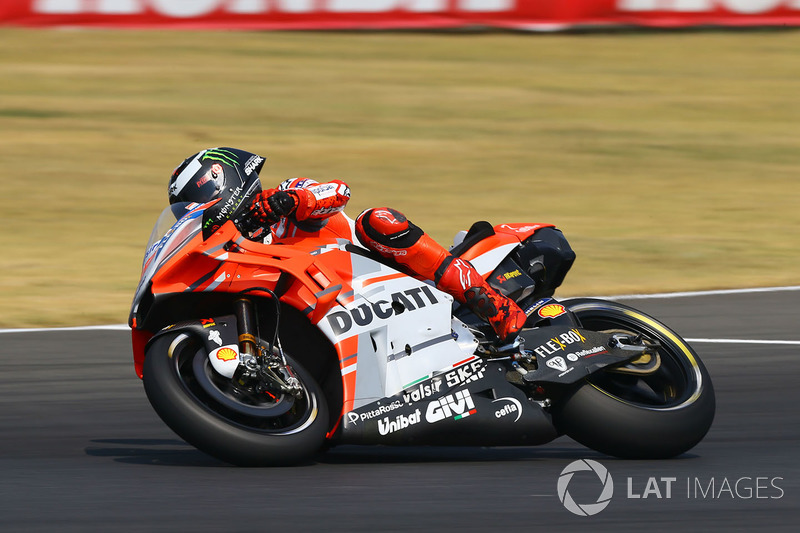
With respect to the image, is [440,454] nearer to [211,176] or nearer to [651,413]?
[651,413]

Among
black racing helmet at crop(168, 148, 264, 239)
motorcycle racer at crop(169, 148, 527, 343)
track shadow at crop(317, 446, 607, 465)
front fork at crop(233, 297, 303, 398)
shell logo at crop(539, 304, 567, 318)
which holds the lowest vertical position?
track shadow at crop(317, 446, 607, 465)

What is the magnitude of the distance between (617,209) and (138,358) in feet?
33.5

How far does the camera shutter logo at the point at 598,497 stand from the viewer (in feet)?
16.8

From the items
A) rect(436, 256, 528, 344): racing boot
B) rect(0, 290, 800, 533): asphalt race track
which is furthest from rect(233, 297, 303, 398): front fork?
rect(436, 256, 528, 344): racing boot

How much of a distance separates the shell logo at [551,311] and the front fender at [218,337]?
1.48 meters

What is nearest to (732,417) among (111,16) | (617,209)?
(617,209)

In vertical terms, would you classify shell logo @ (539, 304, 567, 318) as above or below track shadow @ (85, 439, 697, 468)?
above

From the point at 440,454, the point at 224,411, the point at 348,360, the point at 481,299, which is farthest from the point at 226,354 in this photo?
the point at 440,454

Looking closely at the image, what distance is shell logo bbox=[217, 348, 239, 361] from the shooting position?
215 inches

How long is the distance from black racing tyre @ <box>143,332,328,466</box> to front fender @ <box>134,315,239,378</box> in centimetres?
3

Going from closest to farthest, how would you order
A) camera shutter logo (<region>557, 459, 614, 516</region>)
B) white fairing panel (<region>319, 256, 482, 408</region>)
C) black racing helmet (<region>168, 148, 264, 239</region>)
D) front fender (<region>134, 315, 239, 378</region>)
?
1. camera shutter logo (<region>557, 459, 614, 516</region>)
2. front fender (<region>134, 315, 239, 378</region>)
3. white fairing panel (<region>319, 256, 482, 408</region>)
4. black racing helmet (<region>168, 148, 264, 239</region>)

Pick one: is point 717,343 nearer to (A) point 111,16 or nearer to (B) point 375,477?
(B) point 375,477

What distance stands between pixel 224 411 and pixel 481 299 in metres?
1.28

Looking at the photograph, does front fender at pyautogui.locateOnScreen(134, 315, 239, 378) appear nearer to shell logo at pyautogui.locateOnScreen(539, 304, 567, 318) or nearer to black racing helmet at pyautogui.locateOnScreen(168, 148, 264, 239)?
black racing helmet at pyautogui.locateOnScreen(168, 148, 264, 239)
